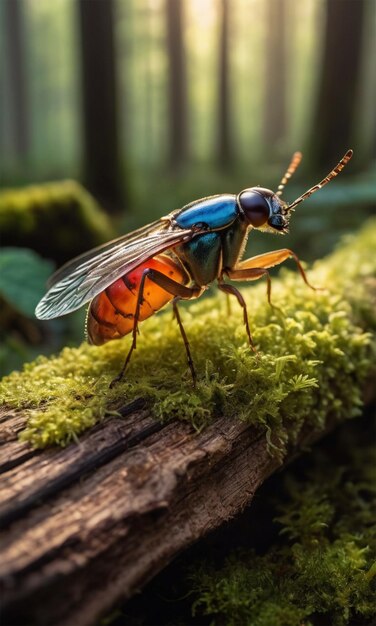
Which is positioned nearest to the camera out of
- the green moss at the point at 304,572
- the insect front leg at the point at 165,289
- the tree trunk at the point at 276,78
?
the green moss at the point at 304,572

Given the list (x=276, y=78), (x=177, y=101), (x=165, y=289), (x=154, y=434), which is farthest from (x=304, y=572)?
(x=276, y=78)

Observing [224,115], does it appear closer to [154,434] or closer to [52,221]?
[52,221]

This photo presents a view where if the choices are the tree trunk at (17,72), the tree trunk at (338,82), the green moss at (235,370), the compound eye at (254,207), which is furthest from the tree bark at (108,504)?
the tree trunk at (17,72)

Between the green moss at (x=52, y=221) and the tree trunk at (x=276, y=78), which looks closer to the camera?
the green moss at (x=52, y=221)

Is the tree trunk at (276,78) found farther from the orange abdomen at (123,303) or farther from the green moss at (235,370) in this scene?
the orange abdomen at (123,303)

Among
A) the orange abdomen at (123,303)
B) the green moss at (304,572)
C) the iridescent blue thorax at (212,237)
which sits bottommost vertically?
the green moss at (304,572)

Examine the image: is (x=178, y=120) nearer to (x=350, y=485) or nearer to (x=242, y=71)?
(x=350, y=485)

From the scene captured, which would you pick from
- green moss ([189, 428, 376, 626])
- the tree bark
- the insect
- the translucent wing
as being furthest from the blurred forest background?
green moss ([189, 428, 376, 626])

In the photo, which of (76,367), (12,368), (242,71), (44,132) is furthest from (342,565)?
(44,132)
